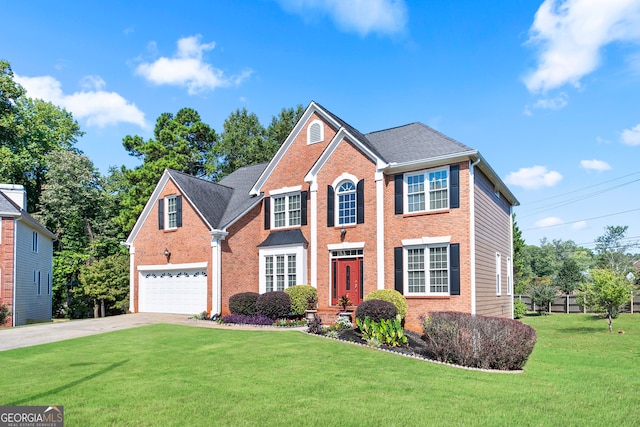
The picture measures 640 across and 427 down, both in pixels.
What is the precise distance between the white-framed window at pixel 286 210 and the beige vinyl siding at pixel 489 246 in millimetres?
8262

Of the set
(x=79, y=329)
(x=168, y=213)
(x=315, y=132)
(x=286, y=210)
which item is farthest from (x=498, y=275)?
(x=79, y=329)

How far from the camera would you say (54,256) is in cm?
3609

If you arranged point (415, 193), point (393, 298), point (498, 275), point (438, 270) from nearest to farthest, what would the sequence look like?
point (393, 298) < point (438, 270) < point (415, 193) < point (498, 275)

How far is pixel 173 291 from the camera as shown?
79.9 ft

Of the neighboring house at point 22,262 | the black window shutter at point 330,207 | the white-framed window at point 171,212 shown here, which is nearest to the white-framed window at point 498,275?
the black window shutter at point 330,207

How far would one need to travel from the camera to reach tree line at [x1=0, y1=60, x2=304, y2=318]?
1401 inches

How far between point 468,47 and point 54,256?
33790 millimetres

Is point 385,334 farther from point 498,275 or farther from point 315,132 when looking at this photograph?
point 315,132

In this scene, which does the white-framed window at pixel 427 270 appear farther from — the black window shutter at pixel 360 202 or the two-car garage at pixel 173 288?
the two-car garage at pixel 173 288

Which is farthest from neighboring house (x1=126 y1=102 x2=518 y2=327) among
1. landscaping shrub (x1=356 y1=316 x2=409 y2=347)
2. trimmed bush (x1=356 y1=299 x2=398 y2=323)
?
landscaping shrub (x1=356 y1=316 x2=409 y2=347)

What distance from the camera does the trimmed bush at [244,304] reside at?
2009cm

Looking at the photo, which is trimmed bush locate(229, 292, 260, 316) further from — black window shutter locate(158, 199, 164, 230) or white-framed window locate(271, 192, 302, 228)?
black window shutter locate(158, 199, 164, 230)

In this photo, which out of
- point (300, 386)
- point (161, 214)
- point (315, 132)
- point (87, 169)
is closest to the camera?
point (300, 386)

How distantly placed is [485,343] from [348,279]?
9.36 metres
